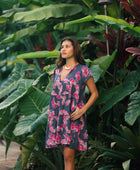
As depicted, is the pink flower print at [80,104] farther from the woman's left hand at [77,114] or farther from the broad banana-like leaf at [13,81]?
the broad banana-like leaf at [13,81]

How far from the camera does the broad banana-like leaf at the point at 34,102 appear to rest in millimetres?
2540

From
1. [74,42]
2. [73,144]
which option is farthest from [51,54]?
[73,144]

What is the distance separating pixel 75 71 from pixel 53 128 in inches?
16.7

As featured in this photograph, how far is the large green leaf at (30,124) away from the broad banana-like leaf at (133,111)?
67 centimetres

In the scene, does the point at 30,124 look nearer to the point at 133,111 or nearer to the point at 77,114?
the point at 77,114

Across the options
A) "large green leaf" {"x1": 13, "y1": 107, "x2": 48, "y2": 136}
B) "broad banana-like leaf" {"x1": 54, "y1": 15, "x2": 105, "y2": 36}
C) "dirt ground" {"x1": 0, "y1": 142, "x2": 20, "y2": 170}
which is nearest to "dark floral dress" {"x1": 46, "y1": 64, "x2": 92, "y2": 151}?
"large green leaf" {"x1": 13, "y1": 107, "x2": 48, "y2": 136}

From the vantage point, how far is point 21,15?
3.58 m

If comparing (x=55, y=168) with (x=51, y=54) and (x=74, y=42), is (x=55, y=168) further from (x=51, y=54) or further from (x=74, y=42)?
(x=74, y=42)

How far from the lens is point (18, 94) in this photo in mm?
2604

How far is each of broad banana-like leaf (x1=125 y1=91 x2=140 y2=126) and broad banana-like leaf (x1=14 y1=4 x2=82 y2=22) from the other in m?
1.71

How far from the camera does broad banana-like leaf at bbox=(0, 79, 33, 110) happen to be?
2481 mm

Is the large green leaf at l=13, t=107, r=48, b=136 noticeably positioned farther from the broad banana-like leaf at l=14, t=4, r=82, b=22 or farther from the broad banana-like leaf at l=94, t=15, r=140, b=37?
the broad banana-like leaf at l=14, t=4, r=82, b=22

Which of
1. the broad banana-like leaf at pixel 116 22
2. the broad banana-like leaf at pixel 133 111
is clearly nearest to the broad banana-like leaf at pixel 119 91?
the broad banana-like leaf at pixel 133 111

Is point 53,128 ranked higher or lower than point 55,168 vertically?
higher
